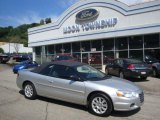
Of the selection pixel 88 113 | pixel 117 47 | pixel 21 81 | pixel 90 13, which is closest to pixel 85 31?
pixel 90 13

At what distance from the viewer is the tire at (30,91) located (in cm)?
955

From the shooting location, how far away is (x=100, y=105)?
766 centimetres

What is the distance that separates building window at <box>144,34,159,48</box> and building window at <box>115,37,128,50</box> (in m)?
2.07

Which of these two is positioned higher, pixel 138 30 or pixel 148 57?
pixel 138 30

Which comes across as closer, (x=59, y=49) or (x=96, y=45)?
(x=96, y=45)

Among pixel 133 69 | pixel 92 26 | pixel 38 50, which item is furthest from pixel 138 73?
pixel 38 50

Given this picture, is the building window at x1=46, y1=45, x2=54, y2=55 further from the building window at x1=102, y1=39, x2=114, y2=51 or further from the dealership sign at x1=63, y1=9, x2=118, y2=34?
the building window at x1=102, y1=39, x2=114, y2=51

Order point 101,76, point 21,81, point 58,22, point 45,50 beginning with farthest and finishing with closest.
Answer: point 45,50, point 58,22, point 21,81, point 101,76

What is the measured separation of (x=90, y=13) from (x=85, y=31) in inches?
74.0

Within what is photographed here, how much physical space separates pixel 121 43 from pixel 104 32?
1960mm

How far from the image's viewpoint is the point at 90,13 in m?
25.8

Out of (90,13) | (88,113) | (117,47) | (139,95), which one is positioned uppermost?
(90,13)

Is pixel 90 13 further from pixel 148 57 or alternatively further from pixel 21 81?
pixel 21 81

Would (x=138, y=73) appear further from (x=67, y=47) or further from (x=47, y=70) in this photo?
(x=67, y=47)
